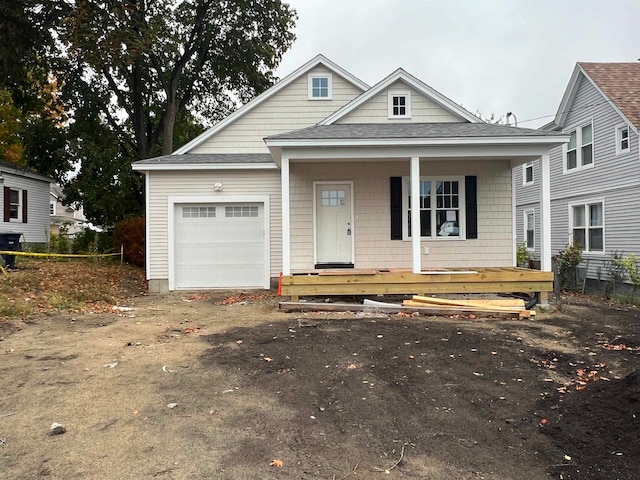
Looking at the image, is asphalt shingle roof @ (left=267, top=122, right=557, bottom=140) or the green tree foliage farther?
the green tree foliage

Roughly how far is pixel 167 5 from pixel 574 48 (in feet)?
69.6

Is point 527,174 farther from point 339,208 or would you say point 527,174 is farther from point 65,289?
point 65,289

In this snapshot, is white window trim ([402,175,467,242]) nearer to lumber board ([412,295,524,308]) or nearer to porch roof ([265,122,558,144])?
porch roof ([265,122,558,144])

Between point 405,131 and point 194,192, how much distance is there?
5.17 meters

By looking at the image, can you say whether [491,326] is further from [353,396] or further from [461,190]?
[461,190]

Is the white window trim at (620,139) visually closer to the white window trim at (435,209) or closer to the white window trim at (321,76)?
the white window trim at (435,209)

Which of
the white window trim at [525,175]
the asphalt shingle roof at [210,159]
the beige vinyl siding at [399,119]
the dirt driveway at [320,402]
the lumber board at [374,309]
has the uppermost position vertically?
the beige vinyl siding at [399,119]

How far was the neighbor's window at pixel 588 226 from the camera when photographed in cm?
1348

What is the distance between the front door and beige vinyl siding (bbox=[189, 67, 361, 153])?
8.70 ft

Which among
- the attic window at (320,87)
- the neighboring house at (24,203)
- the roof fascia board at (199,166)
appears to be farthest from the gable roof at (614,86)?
the neighboring house at (24,203)

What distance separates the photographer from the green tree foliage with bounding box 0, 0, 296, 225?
16.6 meters

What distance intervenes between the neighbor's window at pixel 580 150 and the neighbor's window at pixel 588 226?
1335 millimetres

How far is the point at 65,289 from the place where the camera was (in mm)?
9516

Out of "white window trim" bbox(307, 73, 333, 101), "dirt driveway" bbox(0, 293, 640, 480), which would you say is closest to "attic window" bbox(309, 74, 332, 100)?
"white window trim" bbox(307, 73, 333, 101)
